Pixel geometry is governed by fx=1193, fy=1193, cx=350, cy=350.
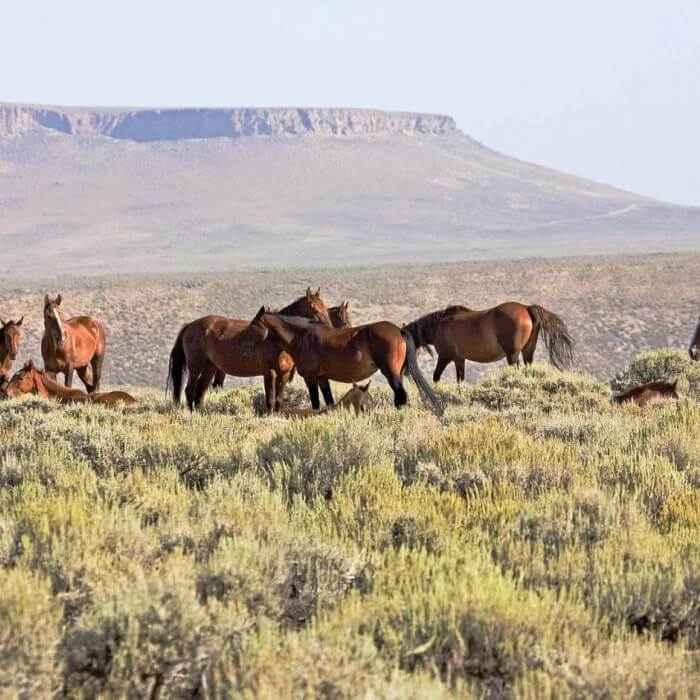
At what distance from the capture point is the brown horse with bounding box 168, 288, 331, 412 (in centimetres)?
1390

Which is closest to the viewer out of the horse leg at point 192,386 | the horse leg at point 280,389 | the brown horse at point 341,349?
the brown horse at point 341,349

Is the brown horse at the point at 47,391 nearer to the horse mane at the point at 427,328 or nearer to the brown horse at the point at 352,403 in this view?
the brown horse at the point at 352,403

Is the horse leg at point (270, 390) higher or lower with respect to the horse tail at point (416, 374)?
lower

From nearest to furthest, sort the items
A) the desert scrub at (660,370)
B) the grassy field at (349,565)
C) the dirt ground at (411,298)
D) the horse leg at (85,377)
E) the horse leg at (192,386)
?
the grassy field at (349,565)
the horse leg at (192,386)
the horse leg at (85,377)
the desert scrub at (660,370)
the dirt ground at (411,298)

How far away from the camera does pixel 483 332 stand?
59.5 ft

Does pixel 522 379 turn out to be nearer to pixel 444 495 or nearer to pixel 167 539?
pixel 444 495

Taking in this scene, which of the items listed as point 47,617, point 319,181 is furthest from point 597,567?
point 319,181

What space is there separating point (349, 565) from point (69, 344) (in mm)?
10654

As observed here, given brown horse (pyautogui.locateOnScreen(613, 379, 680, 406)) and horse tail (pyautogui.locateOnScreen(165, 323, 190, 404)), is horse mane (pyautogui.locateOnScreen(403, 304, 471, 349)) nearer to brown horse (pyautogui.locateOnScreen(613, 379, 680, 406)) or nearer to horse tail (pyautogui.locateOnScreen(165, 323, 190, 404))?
brown horse (pyautogui.locateOnScreen(613, 379, 680, 406))

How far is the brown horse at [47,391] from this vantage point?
559 inches

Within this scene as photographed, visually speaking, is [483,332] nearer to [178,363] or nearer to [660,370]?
[660,370]

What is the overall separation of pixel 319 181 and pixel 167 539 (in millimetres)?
148912

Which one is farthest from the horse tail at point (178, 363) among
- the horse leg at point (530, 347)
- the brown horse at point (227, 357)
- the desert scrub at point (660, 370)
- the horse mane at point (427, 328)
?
the desert scrub at point (660, 370)

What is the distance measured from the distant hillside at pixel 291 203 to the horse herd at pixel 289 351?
7503cm
